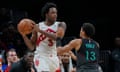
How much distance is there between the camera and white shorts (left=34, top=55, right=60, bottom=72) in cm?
886

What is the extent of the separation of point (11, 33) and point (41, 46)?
446 cm

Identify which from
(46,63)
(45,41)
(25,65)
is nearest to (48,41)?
(45,41)

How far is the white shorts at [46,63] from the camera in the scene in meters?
8.86

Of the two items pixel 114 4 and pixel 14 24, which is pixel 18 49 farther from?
pixel 114 4

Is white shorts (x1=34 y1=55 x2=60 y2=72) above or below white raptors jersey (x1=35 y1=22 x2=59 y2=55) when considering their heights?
below

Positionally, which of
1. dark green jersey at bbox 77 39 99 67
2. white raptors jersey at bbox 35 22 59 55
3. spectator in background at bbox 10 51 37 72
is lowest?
spectator in background at bbox 10 51 37 72

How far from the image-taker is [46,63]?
889 centimetres

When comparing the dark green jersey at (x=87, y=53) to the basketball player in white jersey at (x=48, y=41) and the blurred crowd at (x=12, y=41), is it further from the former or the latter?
the blurred crowd at (x=12, y=41)

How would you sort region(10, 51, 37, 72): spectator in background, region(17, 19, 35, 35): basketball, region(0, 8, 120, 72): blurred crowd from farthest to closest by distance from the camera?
region(0, 8, 120, 72): blurred crowd, region(10, 51, 37, 72): spectator in background, region(17, 19, 35, 35): basketball

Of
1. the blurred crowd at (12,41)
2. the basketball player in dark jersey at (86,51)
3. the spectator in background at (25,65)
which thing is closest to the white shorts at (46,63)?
the basketball player in dark jersey at (86,51)

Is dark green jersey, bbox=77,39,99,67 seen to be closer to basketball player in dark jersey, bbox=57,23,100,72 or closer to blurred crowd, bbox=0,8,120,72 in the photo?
basketball player in dark jersey, bbox=57,23,100,72

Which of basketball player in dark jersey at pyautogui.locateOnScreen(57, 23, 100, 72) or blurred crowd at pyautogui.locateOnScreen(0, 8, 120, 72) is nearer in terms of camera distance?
basketball player in dark jersey at pyautogui.locateOnScreen(57, 23, 100, 72)

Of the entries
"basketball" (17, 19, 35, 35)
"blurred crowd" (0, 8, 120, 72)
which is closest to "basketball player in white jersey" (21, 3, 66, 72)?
"basketball" (17, 19, 35, 35)

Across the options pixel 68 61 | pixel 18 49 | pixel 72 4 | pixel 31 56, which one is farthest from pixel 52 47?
Result: pixel 72 4
